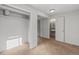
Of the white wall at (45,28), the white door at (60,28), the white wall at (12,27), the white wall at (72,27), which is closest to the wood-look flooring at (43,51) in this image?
the white wall at (12,27)

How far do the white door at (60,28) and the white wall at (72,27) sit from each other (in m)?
0.18

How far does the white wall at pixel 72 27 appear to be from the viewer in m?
3.20

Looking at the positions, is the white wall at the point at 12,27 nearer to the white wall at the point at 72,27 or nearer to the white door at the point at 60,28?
the white door at the point at 60,28

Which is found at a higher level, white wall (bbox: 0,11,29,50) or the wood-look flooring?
white wall (bbox: 0,11,29,50)

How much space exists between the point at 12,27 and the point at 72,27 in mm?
2721

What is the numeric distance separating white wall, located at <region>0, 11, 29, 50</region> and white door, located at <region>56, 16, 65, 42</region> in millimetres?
1796

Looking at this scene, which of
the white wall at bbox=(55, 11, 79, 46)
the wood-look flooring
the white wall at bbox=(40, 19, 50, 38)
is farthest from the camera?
the white wall at bbox=(40, 19, 50, 38)

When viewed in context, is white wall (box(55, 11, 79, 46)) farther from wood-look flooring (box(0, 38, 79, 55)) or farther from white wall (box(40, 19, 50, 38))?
white wall (box(40, 19, 50, 38))

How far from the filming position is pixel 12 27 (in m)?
2.64

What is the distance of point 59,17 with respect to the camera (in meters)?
3.93

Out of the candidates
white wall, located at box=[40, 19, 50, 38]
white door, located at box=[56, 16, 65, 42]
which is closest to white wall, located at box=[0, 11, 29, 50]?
white wall, located at box=[40, 19, 50, 38]

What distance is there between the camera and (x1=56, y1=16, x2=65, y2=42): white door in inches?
148
